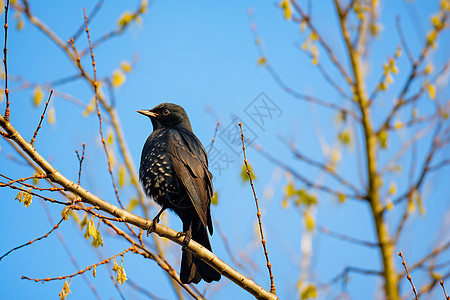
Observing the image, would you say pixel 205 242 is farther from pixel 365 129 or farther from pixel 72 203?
pixel 365 129

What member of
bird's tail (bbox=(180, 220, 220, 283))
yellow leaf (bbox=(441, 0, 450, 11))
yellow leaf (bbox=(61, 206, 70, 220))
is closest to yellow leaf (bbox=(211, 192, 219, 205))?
bird's tail (bbox=(180, 220, 220, 283))

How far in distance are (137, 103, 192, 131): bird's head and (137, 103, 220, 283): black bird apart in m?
0.91

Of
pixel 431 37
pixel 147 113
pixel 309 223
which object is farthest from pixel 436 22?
pixel 147 113

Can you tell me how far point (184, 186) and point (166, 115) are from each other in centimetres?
168

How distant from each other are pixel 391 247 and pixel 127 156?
359 centimetres

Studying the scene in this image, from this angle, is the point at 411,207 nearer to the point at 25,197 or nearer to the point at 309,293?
the point at 309,293

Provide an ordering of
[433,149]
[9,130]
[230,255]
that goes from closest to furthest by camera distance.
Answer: [9,130]
[230,255]
[433,149]

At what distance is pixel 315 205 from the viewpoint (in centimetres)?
579

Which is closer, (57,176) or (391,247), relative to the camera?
(57,176)

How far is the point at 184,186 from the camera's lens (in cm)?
425

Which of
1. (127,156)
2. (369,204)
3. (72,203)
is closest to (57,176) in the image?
(72,203)

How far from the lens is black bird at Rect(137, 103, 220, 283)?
421 cm

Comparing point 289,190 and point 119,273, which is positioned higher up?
point 289,190

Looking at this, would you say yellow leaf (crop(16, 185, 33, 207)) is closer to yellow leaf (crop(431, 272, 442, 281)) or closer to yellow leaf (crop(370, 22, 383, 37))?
yellow leaf (crop(431, 272, 442, 281))
